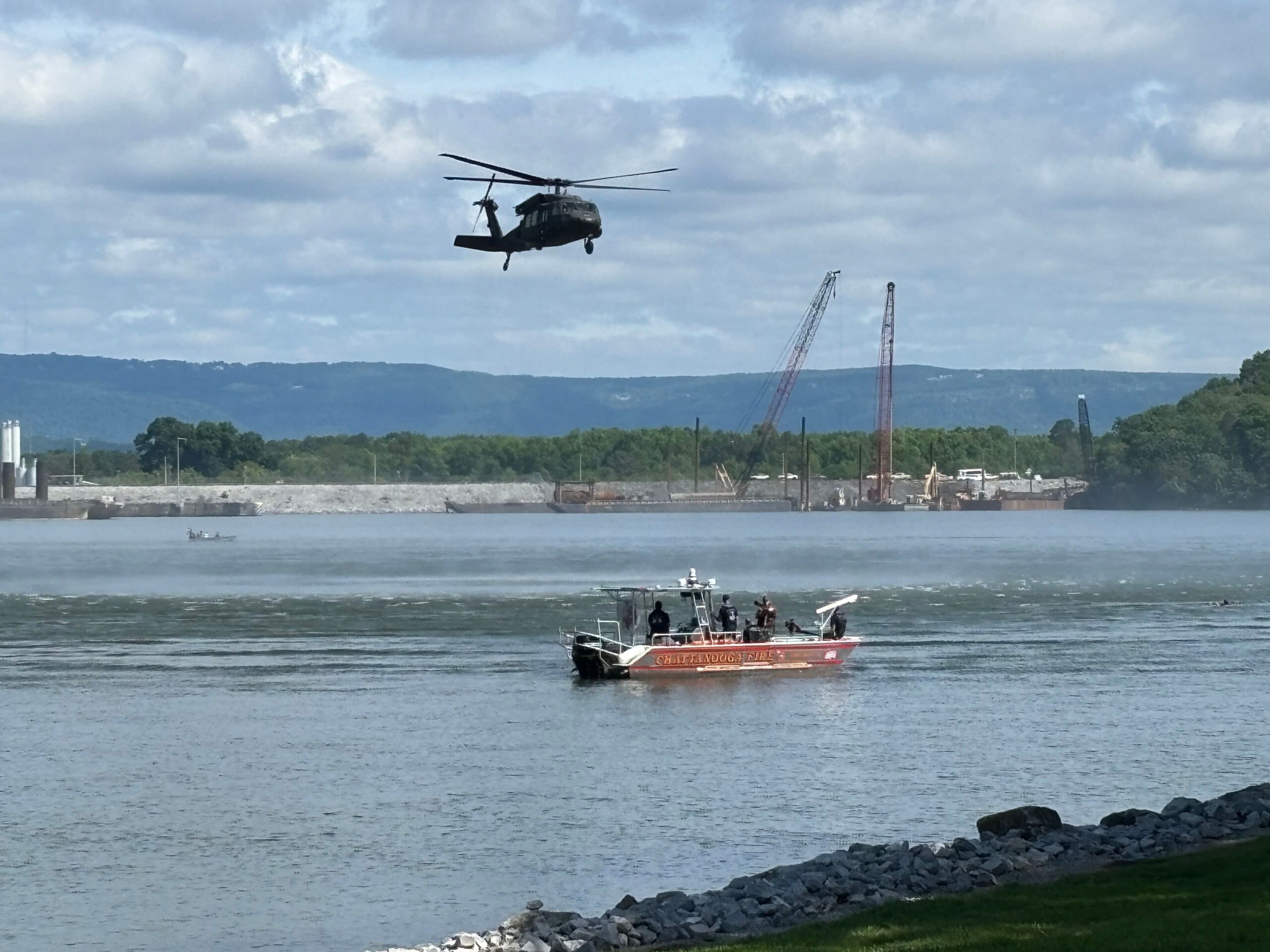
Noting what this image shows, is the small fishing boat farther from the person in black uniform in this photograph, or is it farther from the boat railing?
the person in black uniform

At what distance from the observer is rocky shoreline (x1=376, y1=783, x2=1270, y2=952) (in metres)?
26.3

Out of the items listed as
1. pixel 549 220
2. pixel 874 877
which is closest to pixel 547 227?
pixel 549 220

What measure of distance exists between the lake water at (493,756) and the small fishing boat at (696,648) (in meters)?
0.81

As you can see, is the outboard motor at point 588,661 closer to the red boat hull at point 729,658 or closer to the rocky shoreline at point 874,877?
the red boat hull at point 729,658

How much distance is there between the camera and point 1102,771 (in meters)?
45.0

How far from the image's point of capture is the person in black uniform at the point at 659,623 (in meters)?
69.1

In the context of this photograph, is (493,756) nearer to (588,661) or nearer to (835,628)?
(588,661)

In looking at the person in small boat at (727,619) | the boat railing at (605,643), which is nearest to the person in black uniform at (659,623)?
the boat railing at (605,643)

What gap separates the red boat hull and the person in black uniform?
1.71 metres

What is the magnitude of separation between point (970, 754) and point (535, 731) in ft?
39.8

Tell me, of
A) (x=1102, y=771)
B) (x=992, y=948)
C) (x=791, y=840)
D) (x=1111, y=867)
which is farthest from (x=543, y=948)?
(x=1102, y=771)

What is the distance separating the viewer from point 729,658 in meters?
67.6

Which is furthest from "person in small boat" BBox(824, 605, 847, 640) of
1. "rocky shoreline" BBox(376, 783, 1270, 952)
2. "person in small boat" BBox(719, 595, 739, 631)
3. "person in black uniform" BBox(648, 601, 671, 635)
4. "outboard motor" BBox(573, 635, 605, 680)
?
"rocky shoreline" BBox(376, 783, 1270, 952)

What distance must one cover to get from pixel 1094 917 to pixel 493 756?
2632 centimetres
